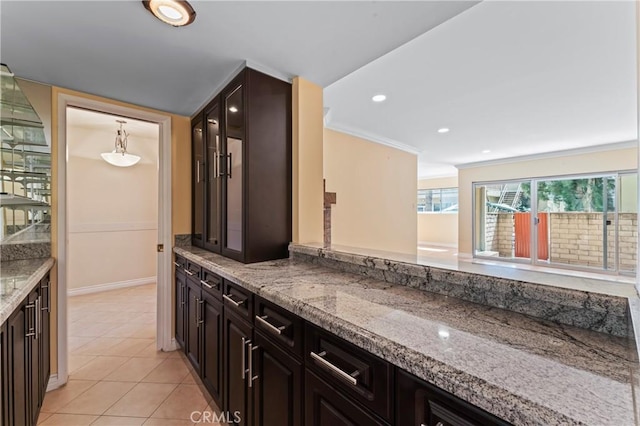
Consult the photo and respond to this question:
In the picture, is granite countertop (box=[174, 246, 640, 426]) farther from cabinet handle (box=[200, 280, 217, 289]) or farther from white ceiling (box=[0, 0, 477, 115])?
white ceiling (box=[0, 0, 477, 115])

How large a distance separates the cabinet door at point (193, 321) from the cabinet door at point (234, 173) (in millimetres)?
381

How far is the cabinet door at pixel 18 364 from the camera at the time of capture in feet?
3.70

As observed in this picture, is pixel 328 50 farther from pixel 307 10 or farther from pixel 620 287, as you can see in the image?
pixel 620 287

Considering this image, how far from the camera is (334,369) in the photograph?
2.84ft

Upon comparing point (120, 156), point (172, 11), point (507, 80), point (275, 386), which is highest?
point (507, 80)

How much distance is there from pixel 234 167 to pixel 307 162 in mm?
509

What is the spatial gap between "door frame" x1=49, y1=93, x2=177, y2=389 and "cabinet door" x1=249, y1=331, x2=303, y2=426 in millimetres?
1721

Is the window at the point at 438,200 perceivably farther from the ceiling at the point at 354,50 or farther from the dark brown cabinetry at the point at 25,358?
the dark brown cabinetry at the point at 25,358

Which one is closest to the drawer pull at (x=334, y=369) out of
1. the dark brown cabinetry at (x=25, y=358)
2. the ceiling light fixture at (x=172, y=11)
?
the dark brown cabinetry at (x=25, y=358)

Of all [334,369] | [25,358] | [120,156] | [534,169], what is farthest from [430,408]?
[534,169]

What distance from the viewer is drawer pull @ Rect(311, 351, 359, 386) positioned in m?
0.81

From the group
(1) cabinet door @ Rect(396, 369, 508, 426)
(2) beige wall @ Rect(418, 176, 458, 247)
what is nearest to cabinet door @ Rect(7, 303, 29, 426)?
(1) cabinet door @ Rect(396, 369, 508, 426)

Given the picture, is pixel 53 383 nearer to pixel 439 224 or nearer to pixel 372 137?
pixel 372 137

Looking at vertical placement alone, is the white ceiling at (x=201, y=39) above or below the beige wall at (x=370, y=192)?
above
